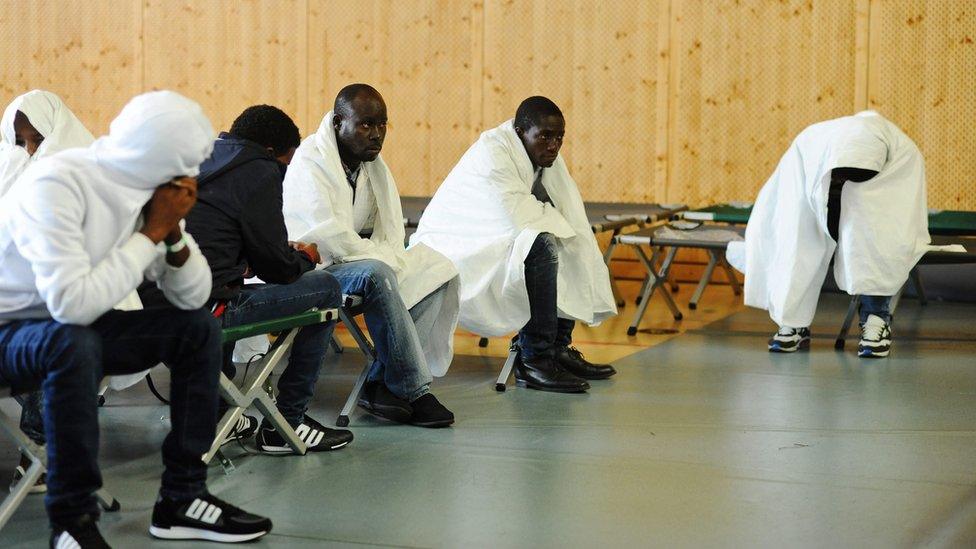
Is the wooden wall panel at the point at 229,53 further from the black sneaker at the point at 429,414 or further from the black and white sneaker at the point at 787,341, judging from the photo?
the black sneaker at the point at 429,414

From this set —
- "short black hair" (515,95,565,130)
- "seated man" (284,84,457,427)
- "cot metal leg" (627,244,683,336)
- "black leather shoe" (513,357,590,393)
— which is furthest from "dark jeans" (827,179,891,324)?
"seated man" (284,84,457,427)

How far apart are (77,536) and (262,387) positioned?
1060 mm

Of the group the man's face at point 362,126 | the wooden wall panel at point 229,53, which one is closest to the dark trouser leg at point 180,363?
the man's face at point 362,126

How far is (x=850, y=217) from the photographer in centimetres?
566

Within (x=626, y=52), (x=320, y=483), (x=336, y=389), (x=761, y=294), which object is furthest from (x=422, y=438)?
(x=626, y=52)

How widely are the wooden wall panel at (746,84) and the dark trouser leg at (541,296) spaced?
3.97 m

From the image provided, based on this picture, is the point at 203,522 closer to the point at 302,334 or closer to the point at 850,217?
the point at 302,334

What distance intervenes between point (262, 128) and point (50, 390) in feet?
4.48

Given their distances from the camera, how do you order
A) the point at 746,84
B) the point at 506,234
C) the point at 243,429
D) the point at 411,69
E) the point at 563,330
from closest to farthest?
the point at 243,429
the point at 506,234
the point at 563,330
the point at 746,84
the point at 411,69

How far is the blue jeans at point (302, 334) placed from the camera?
3689 millimetres

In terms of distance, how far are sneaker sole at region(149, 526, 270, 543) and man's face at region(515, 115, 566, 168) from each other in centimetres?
261

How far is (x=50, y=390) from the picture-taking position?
2543 mm

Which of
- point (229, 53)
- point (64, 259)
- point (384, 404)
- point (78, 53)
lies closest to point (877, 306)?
point (384, 404)

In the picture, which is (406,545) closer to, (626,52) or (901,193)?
(901,193)
